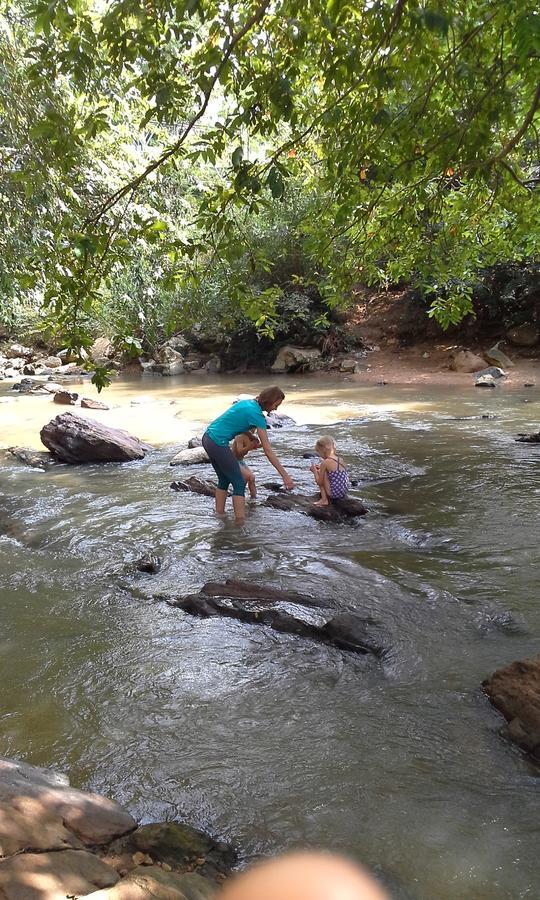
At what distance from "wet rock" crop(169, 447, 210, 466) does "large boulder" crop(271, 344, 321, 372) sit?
47.4ft

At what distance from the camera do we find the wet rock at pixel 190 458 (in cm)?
1041

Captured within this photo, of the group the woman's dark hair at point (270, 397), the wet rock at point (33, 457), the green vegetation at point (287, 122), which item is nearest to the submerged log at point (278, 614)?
the green vegetation at point (287, 122)

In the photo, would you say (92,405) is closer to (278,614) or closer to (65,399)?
(65,399)

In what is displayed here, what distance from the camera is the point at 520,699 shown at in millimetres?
A: 3145

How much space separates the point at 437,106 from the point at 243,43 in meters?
1.88

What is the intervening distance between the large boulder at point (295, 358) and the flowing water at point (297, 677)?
16.7 m

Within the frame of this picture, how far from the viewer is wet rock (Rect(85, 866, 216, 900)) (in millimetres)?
1866

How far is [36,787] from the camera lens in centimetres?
235

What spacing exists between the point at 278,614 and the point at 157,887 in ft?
8.49

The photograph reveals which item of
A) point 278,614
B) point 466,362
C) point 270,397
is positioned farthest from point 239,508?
point 466,362

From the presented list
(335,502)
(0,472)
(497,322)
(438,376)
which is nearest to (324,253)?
(335,502)

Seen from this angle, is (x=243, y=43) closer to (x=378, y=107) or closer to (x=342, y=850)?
(x=378, y=107)

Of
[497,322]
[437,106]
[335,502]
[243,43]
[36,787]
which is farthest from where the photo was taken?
[497,322]

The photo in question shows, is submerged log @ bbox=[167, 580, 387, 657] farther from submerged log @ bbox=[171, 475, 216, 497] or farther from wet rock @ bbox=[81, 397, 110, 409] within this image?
wet rock @ bbox=[81, 397, 110, 409]
